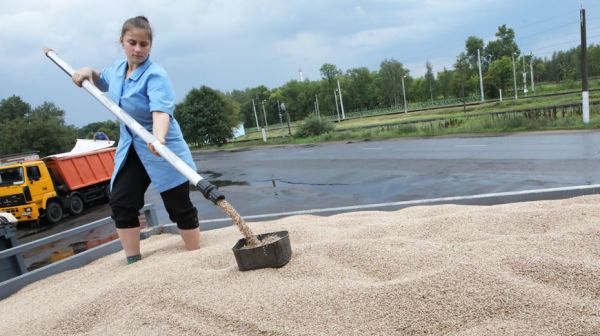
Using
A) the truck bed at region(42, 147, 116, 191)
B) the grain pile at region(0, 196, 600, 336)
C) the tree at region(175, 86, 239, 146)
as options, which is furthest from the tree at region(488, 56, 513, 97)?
the grain pile at region(0, 196, 600, 336)

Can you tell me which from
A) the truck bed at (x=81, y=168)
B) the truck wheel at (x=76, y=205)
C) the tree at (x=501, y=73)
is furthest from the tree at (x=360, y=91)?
the truck wheel at (x=76, y=205)

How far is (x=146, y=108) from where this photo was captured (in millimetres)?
3059

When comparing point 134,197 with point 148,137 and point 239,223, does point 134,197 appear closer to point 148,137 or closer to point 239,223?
point 148,137

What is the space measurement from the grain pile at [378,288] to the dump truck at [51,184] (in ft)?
32.3

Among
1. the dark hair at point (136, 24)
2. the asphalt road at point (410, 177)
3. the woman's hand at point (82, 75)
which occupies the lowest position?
the asphalt road at point (410, 177)

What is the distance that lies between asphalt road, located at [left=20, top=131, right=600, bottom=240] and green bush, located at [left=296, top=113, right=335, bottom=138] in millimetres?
16541

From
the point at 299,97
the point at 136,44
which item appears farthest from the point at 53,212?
the point at 299,97

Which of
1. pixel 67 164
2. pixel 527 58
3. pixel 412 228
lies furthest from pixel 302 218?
pixel 527 58

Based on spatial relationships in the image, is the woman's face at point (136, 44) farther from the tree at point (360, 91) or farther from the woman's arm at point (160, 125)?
the tree at point (360, 91)

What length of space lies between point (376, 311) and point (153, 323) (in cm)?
99

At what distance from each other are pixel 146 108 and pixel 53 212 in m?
10.6

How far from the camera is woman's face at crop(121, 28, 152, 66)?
2.95 m

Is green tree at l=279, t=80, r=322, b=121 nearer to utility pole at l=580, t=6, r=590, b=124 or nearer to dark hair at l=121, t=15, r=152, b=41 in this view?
utility pole at l=580, t=6, r=590, b=124

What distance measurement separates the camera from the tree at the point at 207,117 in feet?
142
